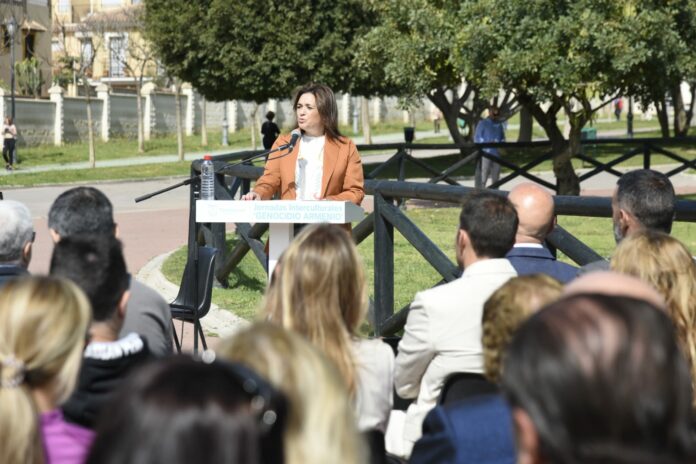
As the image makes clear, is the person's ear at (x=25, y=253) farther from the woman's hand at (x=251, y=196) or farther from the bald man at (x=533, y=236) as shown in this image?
the bald man at (x=533, y=236)

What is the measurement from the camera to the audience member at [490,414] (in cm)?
338

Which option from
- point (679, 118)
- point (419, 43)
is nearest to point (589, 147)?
point (679, 118)

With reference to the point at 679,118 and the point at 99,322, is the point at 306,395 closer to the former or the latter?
the point at 99,322

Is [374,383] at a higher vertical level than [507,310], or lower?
lower

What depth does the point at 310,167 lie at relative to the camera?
7535 mm

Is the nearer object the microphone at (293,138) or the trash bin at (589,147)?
the microphone at (293,138)

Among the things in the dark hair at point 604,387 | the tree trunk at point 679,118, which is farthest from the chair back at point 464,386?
the tree trunk at point 679,118

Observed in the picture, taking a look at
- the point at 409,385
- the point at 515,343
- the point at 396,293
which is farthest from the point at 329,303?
the point at 396,293

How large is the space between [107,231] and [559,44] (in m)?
14.1

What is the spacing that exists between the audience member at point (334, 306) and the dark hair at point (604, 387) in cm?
154

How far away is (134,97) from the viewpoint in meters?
48.9

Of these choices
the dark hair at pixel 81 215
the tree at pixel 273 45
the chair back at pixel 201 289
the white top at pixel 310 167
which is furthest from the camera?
the tree at pixel 273 45

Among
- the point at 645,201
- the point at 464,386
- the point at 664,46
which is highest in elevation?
the point at 664,46

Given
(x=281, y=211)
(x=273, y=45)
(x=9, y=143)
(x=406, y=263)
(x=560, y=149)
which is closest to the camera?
(x=281, y=211)
